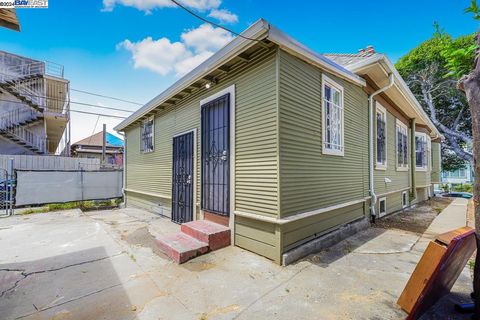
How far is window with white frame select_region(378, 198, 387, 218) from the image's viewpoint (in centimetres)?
704

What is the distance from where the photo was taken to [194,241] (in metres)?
4.20

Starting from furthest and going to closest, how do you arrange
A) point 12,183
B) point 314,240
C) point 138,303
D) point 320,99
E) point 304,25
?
point 12,183 → point 304,25 → point 320,99 → point 314,240 → point 138,303

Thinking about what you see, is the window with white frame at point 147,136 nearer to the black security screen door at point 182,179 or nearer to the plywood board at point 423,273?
the black security screen door at point 182,179

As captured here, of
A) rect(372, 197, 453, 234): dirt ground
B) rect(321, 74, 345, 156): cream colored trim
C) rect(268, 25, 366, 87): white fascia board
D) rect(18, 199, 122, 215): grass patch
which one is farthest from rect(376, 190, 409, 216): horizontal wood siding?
rect(18, 199, 122, 215): grass patch

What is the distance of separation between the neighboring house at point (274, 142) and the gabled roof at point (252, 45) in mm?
18

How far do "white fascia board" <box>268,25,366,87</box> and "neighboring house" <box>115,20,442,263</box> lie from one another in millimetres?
18

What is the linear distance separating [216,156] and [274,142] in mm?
1658

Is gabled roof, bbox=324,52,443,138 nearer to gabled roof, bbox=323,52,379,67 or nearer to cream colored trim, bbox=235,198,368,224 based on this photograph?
gabled roof, bbox=323,52,379,67

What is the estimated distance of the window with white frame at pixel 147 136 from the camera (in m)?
7.97

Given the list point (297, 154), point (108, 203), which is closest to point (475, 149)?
point (297, 154)

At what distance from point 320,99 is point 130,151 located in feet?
26.4

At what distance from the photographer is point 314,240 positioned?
4.16 metres

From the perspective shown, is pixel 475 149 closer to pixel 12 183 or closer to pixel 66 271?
pixel 66 271

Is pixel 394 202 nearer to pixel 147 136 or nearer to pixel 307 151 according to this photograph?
pixel 307 151
